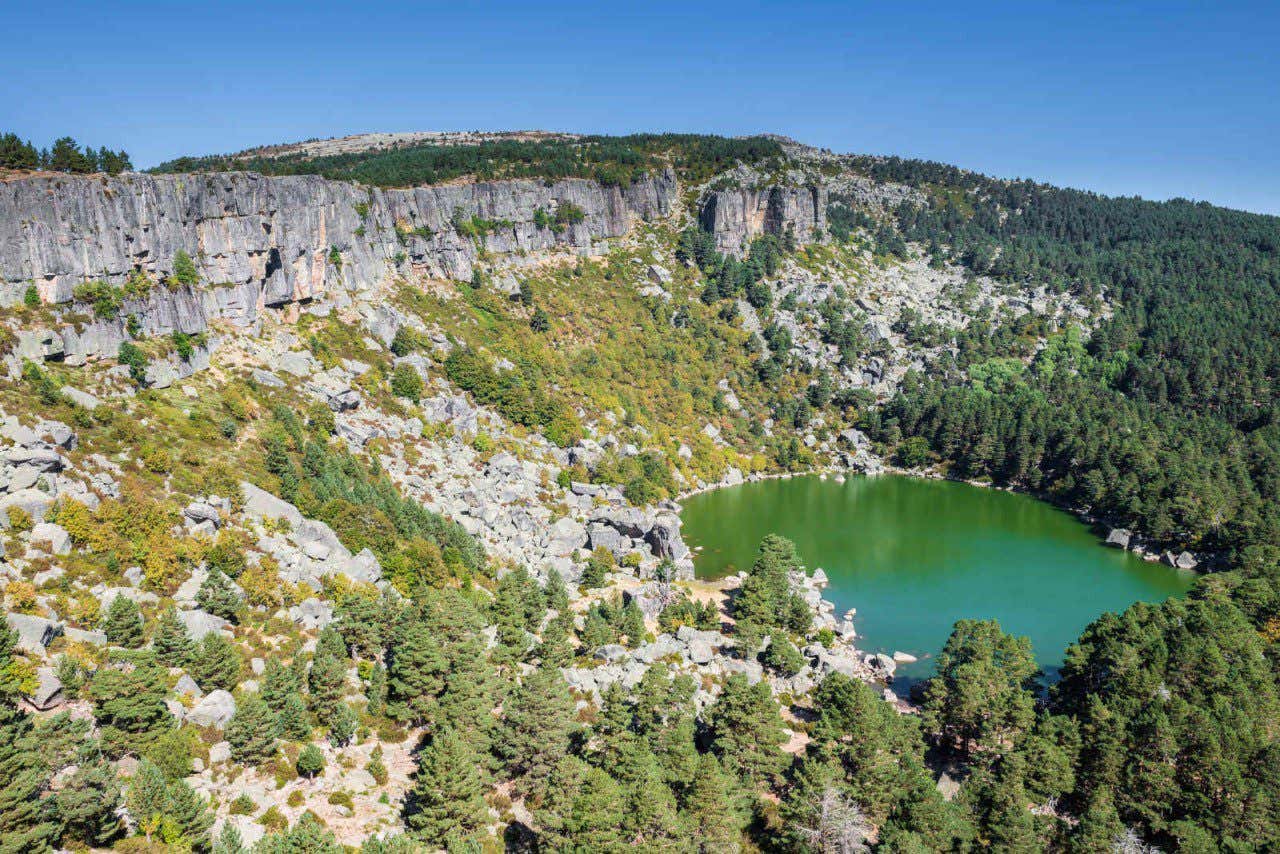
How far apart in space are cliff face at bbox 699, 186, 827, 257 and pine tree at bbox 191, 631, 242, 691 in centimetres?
14291

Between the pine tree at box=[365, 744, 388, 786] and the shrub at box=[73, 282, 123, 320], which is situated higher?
the shrub at box=[73, 282, 123, 320]

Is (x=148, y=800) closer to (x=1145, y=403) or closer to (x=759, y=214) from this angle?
(x=1145, y=403)

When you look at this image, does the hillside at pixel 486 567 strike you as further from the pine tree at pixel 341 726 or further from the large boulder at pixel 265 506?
the pine tree at pixel 341 726

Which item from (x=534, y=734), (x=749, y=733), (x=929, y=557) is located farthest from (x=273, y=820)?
(x=929, y=557)

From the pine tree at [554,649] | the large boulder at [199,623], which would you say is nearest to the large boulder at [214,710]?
the large boulder at [199,623]

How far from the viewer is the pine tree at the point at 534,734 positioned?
129 ft

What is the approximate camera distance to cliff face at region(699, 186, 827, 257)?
16750 cm

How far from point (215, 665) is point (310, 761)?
776 cm

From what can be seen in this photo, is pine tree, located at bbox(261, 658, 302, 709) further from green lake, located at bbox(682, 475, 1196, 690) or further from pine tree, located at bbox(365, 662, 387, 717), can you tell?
green lake, located at bbox(682, 475, 1196, 690)

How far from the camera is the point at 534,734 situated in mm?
39625

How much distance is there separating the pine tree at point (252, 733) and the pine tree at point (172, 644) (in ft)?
16.2

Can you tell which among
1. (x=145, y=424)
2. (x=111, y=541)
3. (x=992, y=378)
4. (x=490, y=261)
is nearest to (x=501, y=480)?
(x=145, y=424)

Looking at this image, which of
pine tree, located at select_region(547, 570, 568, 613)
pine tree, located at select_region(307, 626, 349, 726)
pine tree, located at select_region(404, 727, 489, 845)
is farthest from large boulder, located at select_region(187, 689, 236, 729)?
pine tree, located at select_region(547, 570, 568, 613)

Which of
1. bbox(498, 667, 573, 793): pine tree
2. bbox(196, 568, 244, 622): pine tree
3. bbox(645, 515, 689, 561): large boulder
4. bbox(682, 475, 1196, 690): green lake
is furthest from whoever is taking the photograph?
bbox(645, 515, 689, 561): large boulder
